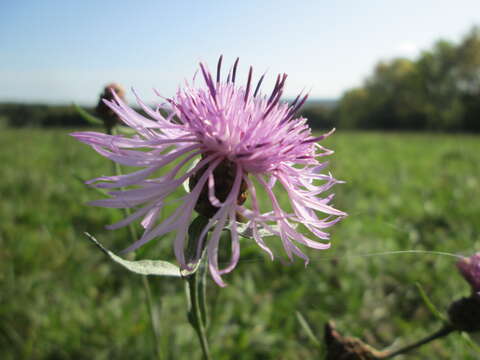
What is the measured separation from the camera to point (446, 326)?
1.09 metres

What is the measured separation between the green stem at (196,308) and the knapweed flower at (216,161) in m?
0.06

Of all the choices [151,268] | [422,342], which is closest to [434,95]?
[422,342]

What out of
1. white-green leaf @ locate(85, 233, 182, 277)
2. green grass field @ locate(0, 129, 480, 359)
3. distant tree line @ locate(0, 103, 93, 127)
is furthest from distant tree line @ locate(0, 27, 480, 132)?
white-green leaf @ locate(85, 233, 182, 277)

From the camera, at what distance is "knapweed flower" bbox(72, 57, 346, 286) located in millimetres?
839

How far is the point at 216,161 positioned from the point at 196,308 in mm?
366

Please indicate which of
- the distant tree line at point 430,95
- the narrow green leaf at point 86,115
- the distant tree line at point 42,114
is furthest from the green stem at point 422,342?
the distant tree line at point 430,95

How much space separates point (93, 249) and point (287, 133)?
1.95m

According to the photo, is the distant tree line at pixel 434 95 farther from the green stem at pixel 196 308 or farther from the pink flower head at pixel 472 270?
the green stem at pixel 196 308

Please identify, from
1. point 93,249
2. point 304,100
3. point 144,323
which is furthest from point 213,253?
point 93,249

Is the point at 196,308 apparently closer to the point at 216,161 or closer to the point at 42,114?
the point at 216,161

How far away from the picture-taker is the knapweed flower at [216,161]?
839mm

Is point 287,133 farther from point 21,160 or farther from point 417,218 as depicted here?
point 21,160

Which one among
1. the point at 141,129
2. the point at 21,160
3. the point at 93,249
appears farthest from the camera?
the point at 21,160

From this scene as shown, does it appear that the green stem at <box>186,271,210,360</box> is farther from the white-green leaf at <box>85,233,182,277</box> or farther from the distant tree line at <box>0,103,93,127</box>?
the distant tree line at <box>0,103,93,127</box>
